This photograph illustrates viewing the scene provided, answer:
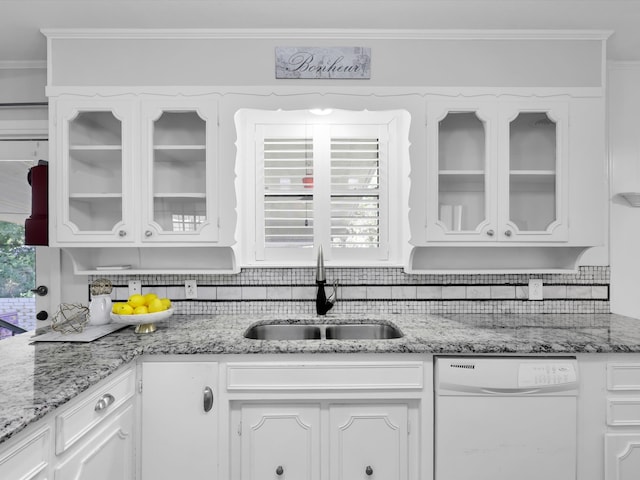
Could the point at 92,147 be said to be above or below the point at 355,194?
above

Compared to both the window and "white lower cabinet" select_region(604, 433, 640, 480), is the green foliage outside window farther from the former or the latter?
"white lower cabinet" select_region(604, 433, 640, 480)

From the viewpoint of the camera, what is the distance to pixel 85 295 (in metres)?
2.12

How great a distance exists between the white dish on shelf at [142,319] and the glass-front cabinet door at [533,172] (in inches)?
68.4

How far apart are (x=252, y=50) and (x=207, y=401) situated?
1708 mm

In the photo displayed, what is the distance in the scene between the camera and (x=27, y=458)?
93 centimetres

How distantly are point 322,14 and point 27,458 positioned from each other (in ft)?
6.61

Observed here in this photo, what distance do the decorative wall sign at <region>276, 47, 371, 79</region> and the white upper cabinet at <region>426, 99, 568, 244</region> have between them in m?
0.42

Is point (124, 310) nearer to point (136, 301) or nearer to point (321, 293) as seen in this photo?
point (136, 301)

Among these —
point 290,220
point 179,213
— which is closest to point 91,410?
point 179,213

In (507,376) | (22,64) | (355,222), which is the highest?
(22,64)

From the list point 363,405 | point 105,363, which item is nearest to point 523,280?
point 363,405

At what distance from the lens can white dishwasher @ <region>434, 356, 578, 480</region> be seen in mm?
1458

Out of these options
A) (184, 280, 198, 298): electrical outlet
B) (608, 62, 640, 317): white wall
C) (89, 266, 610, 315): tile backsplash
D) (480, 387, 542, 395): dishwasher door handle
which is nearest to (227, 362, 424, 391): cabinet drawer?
(480, 387, 542, 395): dishwasher door handle

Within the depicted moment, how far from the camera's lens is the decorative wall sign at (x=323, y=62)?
6.08 feet
